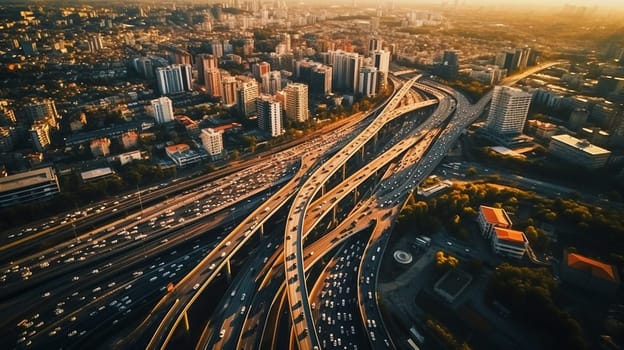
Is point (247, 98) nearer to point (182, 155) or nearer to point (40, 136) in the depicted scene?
point (182, 155)

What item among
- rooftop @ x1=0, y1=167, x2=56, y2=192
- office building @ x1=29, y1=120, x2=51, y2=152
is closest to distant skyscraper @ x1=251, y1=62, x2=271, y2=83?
office building @ x1=29, y1=120, x2=51, y2=152

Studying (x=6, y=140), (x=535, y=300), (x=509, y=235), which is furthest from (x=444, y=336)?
(x=6, y=140)

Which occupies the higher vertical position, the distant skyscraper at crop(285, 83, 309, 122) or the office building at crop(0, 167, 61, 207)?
the distant skyscraper at crop(285, 83, 309, 122)

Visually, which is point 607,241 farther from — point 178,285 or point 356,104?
point 356,104

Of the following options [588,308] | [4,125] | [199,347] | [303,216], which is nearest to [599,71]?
[588,308]

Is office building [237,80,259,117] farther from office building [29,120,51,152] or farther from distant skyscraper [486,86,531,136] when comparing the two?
distant skyscraper [486,86,531,136]

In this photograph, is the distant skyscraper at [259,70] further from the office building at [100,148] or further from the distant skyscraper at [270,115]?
the office building at [100,148]

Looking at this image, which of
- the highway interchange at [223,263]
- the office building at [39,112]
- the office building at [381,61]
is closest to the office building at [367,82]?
the office building at [381,61]
